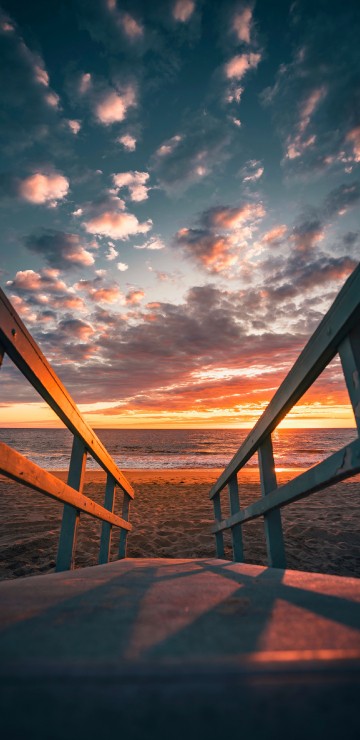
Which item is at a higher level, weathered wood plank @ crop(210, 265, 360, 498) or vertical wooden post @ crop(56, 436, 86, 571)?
weathered wood plank @ crop(210, 265, 360, 498)

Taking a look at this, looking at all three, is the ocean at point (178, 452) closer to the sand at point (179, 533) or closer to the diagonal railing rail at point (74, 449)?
the sand at point (179, 533)

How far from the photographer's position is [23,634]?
2.35 ft

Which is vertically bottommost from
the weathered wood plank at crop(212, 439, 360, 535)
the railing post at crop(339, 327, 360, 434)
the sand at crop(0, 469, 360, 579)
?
the sand at crop(0, 469, 360, 579)

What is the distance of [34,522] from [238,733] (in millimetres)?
6895

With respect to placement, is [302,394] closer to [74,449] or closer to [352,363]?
[352,363]

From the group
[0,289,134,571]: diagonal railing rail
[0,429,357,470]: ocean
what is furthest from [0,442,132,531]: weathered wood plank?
[0,429,357,470]: ocean

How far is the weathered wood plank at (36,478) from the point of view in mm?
1141

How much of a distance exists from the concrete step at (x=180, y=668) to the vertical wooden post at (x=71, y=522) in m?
1.10

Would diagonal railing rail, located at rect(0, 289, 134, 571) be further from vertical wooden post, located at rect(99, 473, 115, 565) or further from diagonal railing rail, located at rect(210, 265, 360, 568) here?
diagonal railing rail, located at rect(210, 265, 360, 568)

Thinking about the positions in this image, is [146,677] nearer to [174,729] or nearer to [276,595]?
[174,729]

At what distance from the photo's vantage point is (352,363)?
106cm

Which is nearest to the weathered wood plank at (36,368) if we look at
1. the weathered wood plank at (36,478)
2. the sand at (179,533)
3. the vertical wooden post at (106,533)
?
the weathered wood plank at (36,478)

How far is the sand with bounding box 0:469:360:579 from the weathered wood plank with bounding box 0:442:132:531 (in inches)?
→ 108

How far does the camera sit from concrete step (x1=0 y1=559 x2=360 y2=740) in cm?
50
